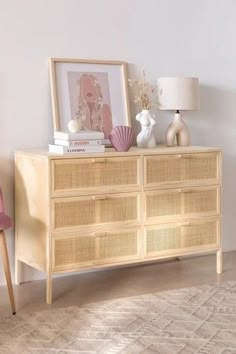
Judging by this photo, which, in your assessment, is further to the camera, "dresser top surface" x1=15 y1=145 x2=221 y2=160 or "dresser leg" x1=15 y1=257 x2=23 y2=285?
"dresser leg" x1=15 y1=257 x2=23 y2=285

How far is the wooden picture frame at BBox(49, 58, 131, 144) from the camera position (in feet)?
12.9

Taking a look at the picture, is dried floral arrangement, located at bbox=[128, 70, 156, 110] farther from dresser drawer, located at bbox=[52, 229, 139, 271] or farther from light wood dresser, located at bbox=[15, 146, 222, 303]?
dresser drawer, located at bbox=[52, 229, 139, 271]

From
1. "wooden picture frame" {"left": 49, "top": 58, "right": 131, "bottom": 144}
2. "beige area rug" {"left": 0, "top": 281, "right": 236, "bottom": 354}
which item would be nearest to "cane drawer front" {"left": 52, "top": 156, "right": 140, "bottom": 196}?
"wooden picture frame" {"left": 49, "top": 58, "right": 131, "bottom": 144}

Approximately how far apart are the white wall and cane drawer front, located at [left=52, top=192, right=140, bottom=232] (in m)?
0.50

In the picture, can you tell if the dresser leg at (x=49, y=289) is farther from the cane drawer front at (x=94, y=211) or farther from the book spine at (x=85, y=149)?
the book spine at (x=85, y=149)

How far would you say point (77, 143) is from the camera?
3602 millimetres

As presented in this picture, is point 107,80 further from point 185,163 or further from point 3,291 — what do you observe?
point 3,291

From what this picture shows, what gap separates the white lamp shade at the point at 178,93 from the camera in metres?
4.16

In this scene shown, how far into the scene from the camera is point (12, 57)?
3809 millimetres

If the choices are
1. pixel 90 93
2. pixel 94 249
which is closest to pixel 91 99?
pixel 90 93

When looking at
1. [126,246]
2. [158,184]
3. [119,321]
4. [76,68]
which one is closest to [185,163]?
[158,184]

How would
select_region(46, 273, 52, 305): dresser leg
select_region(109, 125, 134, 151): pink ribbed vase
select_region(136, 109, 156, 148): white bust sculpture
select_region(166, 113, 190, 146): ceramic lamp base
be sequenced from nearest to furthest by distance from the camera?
select_region(46, 273, 52, 305): dresser leg
select_region(109, 125, 134, 151): pink ribbed vase
select_region(136, 109, 156, 148): white bust sculpture
select_region(166, 113, 190, 146): ceramic lamp base

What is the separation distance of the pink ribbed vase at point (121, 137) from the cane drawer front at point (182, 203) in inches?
12.3

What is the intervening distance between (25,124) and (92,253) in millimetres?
894
